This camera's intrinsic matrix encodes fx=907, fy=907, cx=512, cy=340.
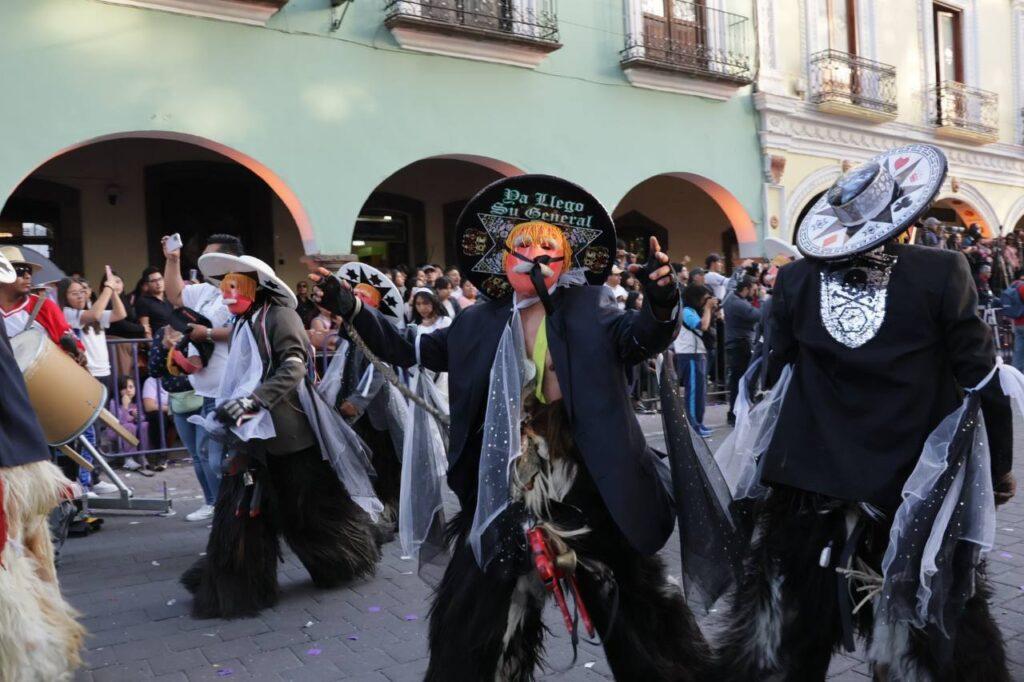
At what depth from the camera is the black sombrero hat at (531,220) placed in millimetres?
3244

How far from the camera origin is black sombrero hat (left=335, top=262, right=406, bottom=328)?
557 cm

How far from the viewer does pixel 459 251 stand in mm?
3398

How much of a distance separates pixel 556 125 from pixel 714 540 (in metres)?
11.0

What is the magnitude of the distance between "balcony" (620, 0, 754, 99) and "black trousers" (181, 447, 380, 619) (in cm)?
1064

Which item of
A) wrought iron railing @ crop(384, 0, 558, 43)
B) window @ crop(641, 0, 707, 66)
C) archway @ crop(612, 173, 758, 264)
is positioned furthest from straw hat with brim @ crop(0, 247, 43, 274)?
archway @ crop(612, 173, 758, 264)

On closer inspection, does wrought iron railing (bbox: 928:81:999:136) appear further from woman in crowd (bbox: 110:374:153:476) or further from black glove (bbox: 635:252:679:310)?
black glove (bbox: 635:252:679:310)

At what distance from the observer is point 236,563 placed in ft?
15.2

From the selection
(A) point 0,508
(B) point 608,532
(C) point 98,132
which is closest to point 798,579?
(B) point 608,532

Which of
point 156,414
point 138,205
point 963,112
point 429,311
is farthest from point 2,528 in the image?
point 963,112

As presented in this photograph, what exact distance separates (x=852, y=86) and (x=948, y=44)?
14.9 feet

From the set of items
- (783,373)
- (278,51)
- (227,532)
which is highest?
(278,51)

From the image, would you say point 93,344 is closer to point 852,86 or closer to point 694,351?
point 694,351

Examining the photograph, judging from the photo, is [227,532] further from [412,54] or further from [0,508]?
[412,54]

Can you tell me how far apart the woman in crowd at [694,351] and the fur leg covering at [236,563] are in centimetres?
599
